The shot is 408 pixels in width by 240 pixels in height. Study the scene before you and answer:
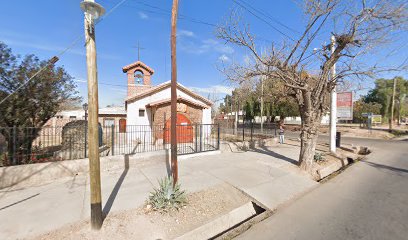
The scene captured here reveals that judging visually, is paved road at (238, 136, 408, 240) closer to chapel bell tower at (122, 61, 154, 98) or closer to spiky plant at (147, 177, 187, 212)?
spiky plant at (147, 177, 187, 212)

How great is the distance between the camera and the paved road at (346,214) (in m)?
3.91

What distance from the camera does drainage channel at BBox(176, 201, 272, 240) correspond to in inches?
158

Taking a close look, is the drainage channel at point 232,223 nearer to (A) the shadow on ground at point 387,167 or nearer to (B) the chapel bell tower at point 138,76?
(A) the shadow on ground at point 387,167

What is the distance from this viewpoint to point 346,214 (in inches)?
182

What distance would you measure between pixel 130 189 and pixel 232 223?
9.91 ft

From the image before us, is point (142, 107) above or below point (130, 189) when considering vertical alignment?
above

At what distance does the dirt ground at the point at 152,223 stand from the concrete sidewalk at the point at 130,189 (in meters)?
0.36

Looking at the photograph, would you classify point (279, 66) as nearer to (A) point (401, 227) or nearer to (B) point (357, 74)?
(B) point (357, 74)

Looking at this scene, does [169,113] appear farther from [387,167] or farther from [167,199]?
[387,167]

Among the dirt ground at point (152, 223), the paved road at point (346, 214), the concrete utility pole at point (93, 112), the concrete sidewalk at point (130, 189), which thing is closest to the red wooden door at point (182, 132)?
the concrete sidewalk at point (130, 189)

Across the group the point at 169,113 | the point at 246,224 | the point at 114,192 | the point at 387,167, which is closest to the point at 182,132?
the point at 169,113

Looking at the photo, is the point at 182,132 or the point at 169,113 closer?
the point at 182,132

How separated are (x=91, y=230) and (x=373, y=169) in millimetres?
10729

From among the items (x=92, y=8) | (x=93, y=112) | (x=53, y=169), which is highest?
(x=92, y=8)
